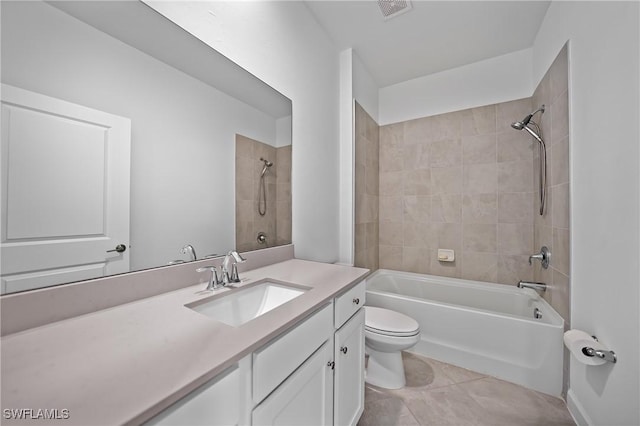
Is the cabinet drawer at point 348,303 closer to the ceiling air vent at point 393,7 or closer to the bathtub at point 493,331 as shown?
the bathtub at point 493,331

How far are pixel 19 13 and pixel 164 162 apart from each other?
1.58 ft

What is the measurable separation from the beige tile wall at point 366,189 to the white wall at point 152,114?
4.09ft

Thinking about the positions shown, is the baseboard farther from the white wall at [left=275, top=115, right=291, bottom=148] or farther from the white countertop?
the white wall at [left=275, top=115, right=291, bottom=148]

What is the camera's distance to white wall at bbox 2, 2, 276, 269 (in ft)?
2.17

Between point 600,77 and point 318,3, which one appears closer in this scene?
point 600,77

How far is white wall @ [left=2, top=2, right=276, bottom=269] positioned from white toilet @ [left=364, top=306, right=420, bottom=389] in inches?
43.0

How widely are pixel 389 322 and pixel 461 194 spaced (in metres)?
1.53

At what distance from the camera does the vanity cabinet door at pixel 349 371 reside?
1042 mm

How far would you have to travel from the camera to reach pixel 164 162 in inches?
38.1

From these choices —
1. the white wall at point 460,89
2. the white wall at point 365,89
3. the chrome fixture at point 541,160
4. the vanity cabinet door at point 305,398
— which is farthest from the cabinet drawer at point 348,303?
the white wall at point 460,89

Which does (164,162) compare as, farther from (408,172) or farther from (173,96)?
(408,172)

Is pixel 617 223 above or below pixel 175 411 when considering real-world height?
above

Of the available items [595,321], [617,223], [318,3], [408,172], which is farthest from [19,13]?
[408,172]

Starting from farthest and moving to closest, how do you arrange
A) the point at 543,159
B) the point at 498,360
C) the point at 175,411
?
the point at 543,159 < the point at 498,360 < the point at 175,411
